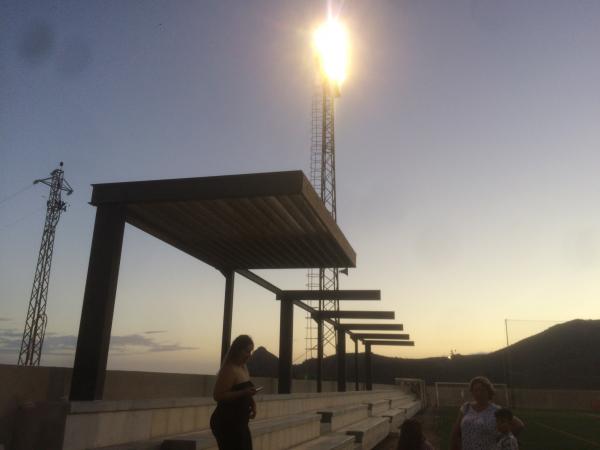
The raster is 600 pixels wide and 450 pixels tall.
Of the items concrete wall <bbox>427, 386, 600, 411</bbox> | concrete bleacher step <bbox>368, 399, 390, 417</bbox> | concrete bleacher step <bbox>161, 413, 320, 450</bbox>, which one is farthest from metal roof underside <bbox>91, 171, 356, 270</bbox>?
concrete wall <bbox>427, 386, 600, 411</bbox>

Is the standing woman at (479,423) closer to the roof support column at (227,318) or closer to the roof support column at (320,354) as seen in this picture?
the roof support column at (227,318)

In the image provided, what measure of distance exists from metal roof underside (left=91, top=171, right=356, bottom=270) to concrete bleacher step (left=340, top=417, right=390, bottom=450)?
3.85 m

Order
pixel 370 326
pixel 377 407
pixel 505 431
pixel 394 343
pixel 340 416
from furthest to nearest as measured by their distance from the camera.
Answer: pixel 394 343, pixel 370 326, pixel 377 407, pixel 340 416, pixel 505 431

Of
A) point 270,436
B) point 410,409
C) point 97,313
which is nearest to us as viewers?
point 270,436

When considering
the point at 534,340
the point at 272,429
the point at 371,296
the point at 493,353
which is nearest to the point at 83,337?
the point at 272,429

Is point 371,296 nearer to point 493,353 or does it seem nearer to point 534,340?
point 493,353

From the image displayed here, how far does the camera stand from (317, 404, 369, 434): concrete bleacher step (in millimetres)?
9914

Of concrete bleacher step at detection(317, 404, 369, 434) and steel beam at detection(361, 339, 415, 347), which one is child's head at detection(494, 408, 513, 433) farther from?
steel beam at detection(361, 339, 415, 347)

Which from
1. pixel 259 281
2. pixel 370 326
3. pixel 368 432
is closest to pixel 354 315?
pixel 370 326

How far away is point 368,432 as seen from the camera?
36.0ft

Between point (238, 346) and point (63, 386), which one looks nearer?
point (238, 346)

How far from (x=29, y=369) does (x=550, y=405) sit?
4812 centimetres

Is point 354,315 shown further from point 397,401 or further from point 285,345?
point 397,401

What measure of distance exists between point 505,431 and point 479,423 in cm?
26
